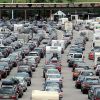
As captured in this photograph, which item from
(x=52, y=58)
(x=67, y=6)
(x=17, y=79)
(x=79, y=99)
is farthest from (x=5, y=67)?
(x=67, y=6)

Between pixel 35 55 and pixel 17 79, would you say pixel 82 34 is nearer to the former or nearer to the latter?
pixel 35 55

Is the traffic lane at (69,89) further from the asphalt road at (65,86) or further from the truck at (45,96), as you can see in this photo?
the truck at (45,96)

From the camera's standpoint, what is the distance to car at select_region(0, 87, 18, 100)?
114 ft

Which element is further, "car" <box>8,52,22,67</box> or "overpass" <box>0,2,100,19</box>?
"overpass" <box>0,2,100,19</box>

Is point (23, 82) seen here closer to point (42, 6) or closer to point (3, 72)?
point (3, 72)

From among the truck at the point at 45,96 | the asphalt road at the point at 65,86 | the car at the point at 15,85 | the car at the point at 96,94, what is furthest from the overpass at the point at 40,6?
the truck at the point at 45,96

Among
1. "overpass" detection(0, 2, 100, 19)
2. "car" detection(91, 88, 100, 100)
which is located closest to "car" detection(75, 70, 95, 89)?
"car" detection(91, 88, 100, 100)

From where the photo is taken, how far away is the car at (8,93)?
1364 inches

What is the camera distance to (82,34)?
334 feet

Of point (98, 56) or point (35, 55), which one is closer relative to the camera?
point (98, 56)

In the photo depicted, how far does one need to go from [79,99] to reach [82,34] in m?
63.5

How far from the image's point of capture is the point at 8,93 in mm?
34969

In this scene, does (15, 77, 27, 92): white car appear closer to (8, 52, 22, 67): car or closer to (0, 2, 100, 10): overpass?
(8, 52, 22, 67): car

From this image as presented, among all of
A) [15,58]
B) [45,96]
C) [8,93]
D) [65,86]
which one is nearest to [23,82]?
[65,86]
